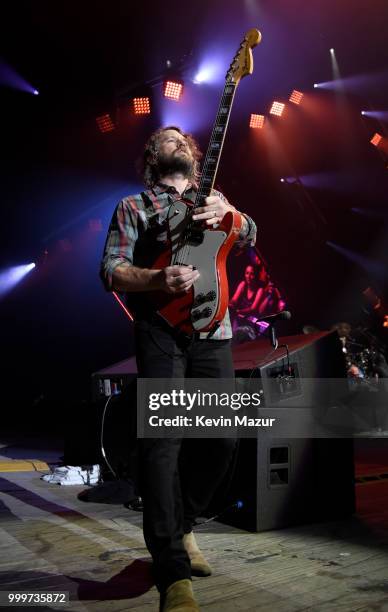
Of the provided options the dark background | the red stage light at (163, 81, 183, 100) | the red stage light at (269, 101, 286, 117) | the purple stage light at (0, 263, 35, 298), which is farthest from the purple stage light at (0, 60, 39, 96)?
the red stage light at (269, 101, 286, 117)

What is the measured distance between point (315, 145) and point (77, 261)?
5.73 m

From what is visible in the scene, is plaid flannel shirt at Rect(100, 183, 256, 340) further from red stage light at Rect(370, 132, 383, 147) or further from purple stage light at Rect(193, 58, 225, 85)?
red stage light at Rect(370, 132, 383, 147)

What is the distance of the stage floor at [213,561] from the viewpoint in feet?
5.39

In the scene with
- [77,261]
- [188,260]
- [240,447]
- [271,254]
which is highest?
Answer: [271,254]

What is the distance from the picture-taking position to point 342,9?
7844 millimetres

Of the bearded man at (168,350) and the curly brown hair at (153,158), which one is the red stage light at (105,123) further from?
the bearded man at (168,350)

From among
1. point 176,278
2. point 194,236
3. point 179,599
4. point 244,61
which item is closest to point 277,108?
point 244,61

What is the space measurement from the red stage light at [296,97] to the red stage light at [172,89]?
2409 mm

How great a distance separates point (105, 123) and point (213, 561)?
308 inches

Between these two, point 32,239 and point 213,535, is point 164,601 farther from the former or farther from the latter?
point 32,239

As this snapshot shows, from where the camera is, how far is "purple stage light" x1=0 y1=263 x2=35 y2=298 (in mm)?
9641

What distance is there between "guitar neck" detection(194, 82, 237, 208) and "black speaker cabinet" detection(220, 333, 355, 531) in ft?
3.66

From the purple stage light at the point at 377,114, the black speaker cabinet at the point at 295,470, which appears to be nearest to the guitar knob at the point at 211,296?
the black speaker cabinet at the point at 295,470

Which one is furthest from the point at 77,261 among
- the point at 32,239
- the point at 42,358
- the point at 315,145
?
the point at 315,145
